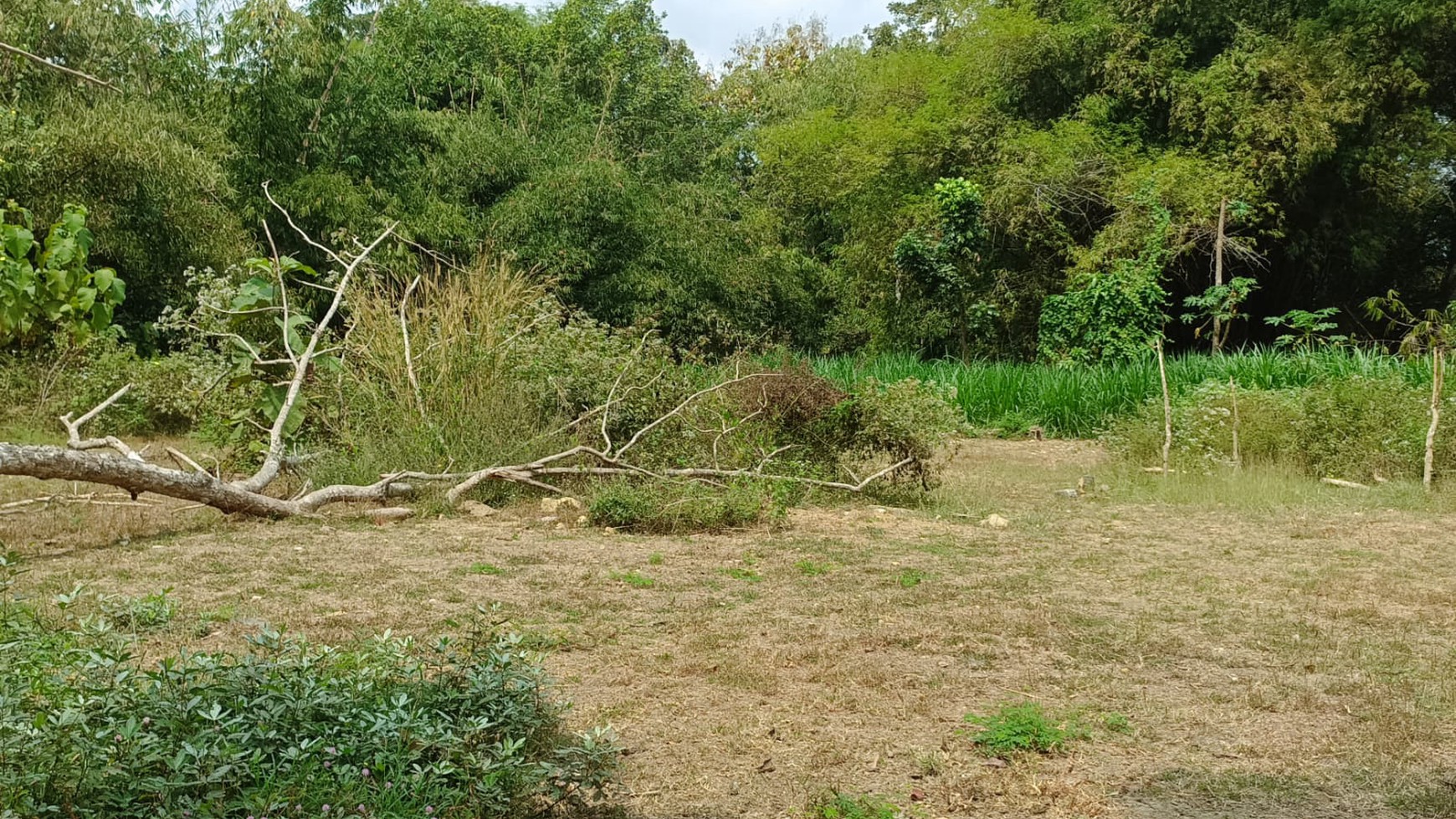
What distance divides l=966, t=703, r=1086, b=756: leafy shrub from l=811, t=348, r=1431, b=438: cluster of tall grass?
814 centimetres

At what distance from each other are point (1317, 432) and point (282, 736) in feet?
30.1

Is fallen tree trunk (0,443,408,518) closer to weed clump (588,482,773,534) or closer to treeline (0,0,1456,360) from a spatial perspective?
weed clump (588,482,773,534)

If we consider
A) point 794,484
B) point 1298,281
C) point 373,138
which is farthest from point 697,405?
point 1298,281

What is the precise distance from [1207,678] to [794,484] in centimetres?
413

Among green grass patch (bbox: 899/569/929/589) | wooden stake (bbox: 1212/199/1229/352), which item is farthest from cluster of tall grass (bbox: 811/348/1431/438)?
green grass patch (bbox: 899/569/929/589)

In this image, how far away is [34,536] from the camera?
18.7 feet

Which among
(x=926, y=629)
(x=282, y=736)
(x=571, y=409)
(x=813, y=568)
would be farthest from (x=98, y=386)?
(x=282, y=736)

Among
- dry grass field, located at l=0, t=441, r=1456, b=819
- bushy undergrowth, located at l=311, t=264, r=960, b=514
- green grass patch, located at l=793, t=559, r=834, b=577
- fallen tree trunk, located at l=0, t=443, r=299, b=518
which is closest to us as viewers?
dry grass field, located at l=0, t=441, r=1456, b=819

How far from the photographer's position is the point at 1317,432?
9.34m

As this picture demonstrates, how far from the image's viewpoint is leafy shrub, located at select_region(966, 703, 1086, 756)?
303 centimetres

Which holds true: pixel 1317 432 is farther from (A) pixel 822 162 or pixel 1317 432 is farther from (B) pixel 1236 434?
(A) pixel 822 162

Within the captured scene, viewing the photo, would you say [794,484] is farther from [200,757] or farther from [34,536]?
[200,757]

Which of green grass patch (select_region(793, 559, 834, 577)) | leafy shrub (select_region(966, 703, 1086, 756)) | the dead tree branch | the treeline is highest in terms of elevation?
the treeline

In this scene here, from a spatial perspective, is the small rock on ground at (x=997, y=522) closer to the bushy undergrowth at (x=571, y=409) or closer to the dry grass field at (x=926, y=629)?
the dry grass field at (x=926, y=629)
